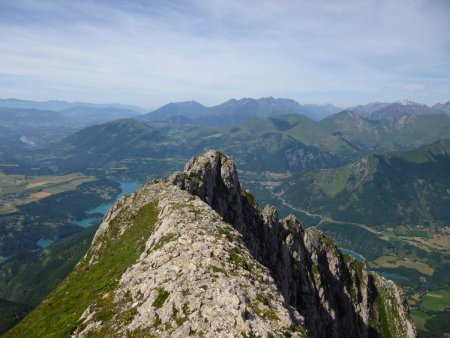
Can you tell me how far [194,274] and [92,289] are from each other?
78.8 feet

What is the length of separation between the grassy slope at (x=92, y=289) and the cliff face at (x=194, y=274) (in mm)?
232

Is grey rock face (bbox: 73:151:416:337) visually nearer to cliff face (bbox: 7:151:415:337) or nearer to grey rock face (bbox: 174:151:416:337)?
cliff face (bbox: 7:151:415:337)

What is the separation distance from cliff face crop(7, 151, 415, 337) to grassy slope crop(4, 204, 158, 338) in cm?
23

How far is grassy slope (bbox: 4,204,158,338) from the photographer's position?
49844 mm

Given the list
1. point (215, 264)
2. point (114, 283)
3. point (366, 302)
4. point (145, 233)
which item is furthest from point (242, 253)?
point (366, 302)

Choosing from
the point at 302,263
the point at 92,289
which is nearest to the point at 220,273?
the point at 92,289

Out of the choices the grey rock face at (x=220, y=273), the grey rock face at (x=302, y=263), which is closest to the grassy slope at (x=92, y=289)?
the grey rock face at (x=220, y=273)

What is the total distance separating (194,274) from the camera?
4206cm

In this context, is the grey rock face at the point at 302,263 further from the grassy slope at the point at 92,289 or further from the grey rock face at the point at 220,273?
the grassy slope at the point at 92,289

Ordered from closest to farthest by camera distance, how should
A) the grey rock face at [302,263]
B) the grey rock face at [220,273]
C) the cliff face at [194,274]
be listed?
the grey rock face at [220,273] → the cliff face at [194,274] → the grey rock face at [302,263]

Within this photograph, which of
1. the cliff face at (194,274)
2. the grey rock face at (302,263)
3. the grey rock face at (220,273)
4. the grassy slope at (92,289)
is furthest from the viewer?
the grey rock face at (302,263)

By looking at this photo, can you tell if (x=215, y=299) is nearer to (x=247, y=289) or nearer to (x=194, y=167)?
(x=247, y=289)

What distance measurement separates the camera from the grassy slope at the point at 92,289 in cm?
4984

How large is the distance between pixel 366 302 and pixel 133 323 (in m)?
138
